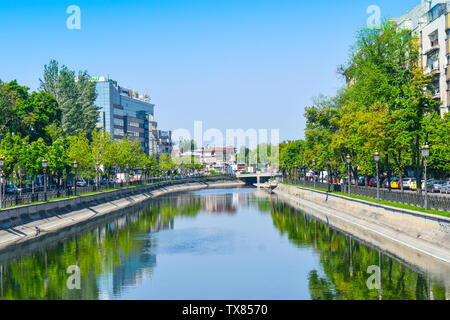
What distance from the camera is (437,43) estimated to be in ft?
309

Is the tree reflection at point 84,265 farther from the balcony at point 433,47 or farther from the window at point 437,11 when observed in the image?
the window at point 437,11

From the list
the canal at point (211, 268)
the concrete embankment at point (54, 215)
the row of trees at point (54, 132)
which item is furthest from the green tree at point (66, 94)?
the canal at point (211, 268)

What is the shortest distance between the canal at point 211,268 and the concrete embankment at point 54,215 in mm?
2847

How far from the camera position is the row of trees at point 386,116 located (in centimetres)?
5306

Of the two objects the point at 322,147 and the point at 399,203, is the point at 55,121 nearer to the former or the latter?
the point at 322,147

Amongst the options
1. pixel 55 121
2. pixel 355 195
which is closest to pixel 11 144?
pixel 55 121

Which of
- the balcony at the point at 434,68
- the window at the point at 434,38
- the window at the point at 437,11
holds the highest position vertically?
the window at the point at 437,11

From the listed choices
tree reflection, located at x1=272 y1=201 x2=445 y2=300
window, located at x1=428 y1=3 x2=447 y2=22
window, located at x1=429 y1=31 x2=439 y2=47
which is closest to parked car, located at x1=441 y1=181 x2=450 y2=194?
tree reflection, located at x1=272 y1=201 x2=445 y2=300

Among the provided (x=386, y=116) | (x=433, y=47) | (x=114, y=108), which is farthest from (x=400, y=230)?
(x=114, y=108)

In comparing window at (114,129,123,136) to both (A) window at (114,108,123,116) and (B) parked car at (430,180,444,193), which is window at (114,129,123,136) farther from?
(B) parked car at (430,180,444,193)

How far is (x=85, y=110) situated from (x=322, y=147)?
216ft

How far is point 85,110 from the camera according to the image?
12706cm

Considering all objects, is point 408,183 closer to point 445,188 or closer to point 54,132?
point 445,188

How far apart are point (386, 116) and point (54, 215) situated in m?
38.9
